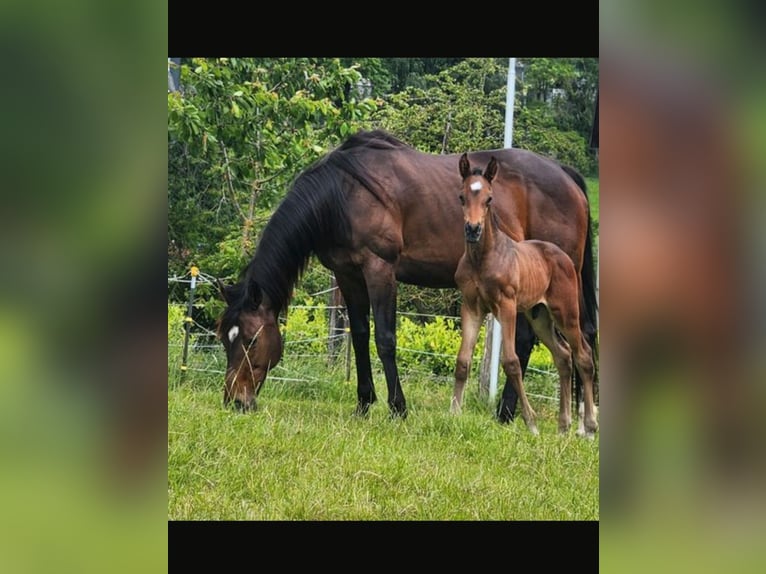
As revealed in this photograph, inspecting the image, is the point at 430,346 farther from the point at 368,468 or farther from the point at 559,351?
the point at 368,468

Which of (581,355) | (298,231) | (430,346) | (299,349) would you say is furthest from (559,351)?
(299,349)

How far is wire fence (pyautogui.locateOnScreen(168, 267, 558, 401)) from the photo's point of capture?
5.49m

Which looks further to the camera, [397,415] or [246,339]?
[246,339]

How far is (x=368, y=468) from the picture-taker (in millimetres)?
2922

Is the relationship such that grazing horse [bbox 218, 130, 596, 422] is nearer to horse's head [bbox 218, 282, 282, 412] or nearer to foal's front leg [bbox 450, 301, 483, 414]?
horse's head [bbox 218, 282, 282, 412]

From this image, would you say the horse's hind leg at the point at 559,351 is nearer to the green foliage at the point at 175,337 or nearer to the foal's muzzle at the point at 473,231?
the foal's muzzle at the point at 473,231

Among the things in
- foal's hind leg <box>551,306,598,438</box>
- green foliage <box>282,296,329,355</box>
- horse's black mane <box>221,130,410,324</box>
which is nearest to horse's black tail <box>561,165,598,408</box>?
foal's hind leg <box>551,306,598,438</box>

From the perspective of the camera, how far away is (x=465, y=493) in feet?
8.95

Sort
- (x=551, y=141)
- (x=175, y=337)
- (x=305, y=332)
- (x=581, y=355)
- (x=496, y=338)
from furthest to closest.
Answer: (x=551, y=141), (x=305, y=332), (x=175, y=337), (x=496, y=338), (x=581, y=355)

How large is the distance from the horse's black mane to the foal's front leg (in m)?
0.86

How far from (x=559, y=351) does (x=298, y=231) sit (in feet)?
5.35

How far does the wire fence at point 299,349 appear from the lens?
18.0ft
